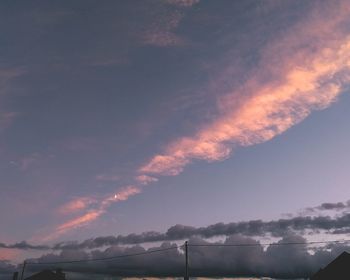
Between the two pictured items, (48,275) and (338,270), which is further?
(48,275)

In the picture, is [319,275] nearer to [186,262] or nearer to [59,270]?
[186,262]

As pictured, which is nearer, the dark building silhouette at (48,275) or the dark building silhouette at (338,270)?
the dark building silhouette at (338,270)

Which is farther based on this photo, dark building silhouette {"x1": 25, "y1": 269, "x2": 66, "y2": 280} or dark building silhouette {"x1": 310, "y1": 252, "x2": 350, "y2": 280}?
dark building silhouette {"x1": 25, "y1": 269, "x2": 66, "y2": 280}

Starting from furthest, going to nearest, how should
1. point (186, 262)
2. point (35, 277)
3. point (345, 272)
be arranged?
point (35, 277), point (345, 272), point (186, 262)

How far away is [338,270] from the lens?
49125 millimetres

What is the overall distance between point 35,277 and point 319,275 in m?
41.7

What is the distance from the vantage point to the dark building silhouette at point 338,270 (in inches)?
1908

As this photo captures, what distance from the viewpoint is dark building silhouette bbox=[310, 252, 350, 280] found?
159 feet

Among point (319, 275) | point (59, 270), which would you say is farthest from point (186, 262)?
A: point (59, 270)

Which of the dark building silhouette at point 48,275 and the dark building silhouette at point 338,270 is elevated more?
the dark building silhouette at point 48,275

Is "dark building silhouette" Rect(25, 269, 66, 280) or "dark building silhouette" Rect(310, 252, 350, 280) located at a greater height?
"dark building silhouette" Rect(25, 269, 66, 280)

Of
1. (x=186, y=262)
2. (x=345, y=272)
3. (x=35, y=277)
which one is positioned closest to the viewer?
(x=186, y=262)

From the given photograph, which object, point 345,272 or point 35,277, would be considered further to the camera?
point 35,277

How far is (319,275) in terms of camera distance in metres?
50.8
